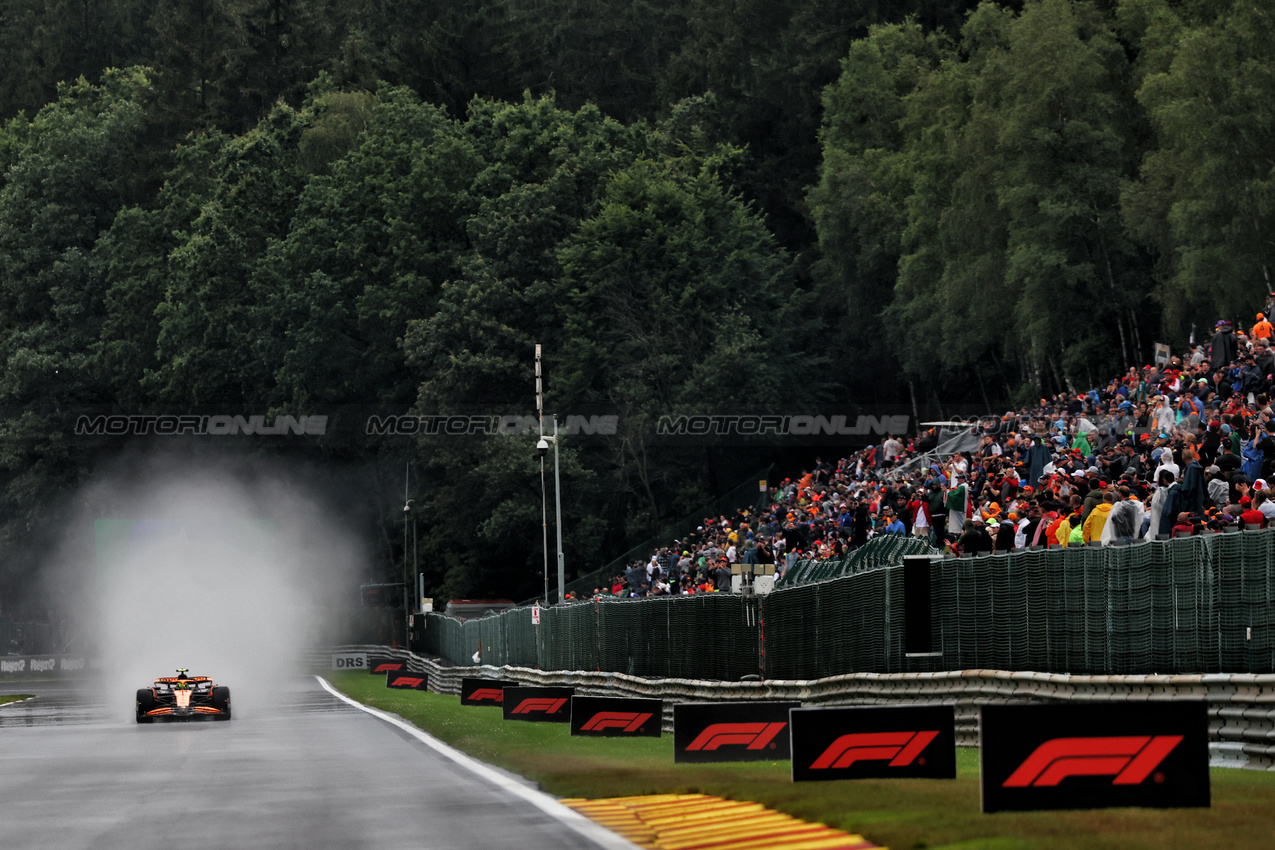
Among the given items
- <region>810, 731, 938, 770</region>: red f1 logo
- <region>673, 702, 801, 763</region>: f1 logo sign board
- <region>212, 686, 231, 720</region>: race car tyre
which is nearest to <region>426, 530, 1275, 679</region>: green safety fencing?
<region>673, 702, 801, 763</region>: f1 logo sign board

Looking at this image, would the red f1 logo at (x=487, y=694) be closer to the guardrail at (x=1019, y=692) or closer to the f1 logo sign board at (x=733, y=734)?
the guardrail at (x=1019, y=692)

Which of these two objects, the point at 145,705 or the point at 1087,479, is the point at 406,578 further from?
the point at 1087,479

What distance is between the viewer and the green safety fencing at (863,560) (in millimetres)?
21266

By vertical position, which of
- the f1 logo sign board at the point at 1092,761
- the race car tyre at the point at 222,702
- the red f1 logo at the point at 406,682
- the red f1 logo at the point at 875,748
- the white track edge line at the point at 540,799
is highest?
the f1 logo sign board at the point at 1092,761

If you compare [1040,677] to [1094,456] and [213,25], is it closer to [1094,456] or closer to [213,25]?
[1094,456]

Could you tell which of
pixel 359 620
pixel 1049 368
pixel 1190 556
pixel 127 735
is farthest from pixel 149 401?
pixel 1190 556

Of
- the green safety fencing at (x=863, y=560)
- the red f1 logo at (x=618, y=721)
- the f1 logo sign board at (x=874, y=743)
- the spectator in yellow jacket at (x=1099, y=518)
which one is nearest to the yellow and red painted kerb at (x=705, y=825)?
the f1 logo sign board at (x=874, y=743)

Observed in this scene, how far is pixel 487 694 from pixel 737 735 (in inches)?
806

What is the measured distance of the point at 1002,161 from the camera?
57.5m

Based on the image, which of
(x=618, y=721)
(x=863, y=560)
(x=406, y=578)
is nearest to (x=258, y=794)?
(x=618, y=721)

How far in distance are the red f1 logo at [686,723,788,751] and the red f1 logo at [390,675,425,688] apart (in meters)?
35.2

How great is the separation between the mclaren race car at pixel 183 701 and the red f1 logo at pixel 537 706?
7096 millimetres

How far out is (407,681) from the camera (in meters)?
51.8

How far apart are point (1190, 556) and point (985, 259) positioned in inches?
1793
